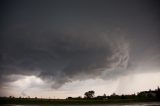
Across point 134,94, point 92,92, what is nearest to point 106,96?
point 92,92

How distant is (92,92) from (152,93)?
936 inches

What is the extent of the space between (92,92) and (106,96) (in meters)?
6.68

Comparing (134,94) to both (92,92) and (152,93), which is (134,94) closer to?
(152,93)

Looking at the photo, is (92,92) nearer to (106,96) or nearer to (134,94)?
(106,96)

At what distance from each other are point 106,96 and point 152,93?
18.4 meters

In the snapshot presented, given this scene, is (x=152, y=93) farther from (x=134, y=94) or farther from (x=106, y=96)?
(x=106, y=96)

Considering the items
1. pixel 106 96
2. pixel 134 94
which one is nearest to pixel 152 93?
pixel 134 94

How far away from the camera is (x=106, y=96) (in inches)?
3647

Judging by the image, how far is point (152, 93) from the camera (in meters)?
93.7

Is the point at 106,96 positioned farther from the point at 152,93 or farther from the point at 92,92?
the point at 152,93

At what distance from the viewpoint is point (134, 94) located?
97312 mm

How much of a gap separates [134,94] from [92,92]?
17.3 m

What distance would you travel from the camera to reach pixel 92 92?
317 feet

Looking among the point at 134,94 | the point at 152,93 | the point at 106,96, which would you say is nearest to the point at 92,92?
the point at 106,96
